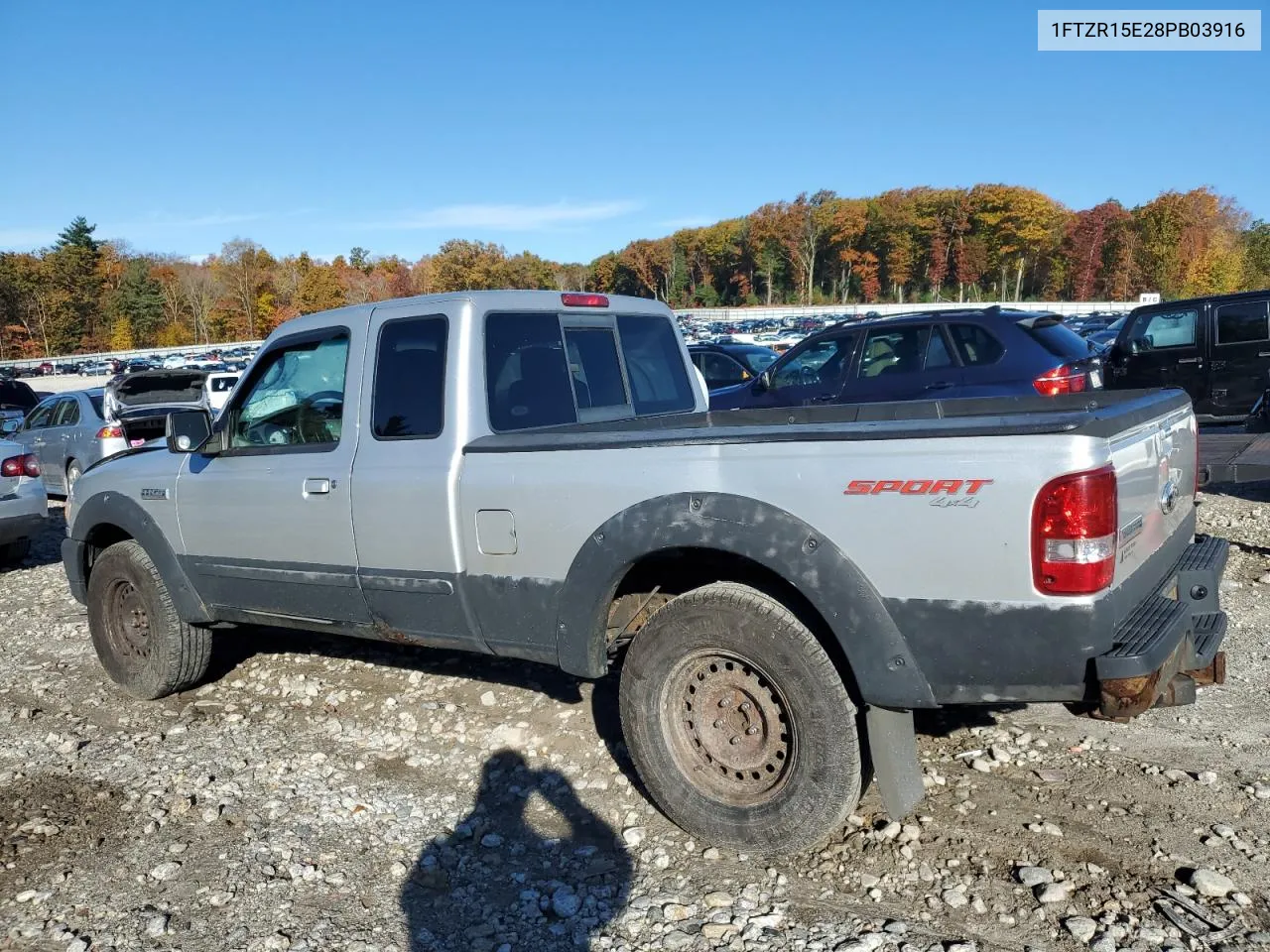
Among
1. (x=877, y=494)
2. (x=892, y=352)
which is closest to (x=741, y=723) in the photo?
(x=877, y=494)

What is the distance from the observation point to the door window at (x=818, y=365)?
10000 mm

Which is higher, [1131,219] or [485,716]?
[1131,219]

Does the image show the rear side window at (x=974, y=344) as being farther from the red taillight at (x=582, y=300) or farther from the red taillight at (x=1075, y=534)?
the red taillight at (x=1075, y=534)

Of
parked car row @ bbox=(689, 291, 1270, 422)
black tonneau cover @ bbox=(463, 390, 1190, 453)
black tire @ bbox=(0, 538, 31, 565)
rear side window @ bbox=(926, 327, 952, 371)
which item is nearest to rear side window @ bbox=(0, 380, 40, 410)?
black tire @ bbox=(0, 538, 31, 565)

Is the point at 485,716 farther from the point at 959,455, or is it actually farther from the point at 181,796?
the point at 959,455

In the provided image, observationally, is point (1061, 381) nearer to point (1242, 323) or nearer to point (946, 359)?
point (946, 359)

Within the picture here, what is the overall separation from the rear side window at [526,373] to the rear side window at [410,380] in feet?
0.70

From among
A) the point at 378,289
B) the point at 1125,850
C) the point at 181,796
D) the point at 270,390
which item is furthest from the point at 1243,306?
the point at 378,289

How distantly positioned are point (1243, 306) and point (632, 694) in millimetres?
12139

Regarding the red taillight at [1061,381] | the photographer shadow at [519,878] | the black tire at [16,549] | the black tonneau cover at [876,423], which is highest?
the black tonneau cover at [876,423]

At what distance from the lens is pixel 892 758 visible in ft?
10.3

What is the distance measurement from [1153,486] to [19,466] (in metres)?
9.23

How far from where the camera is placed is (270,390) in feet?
15.6

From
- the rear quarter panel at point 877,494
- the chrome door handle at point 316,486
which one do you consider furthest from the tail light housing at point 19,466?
the rear quarter panel at point 877,494
